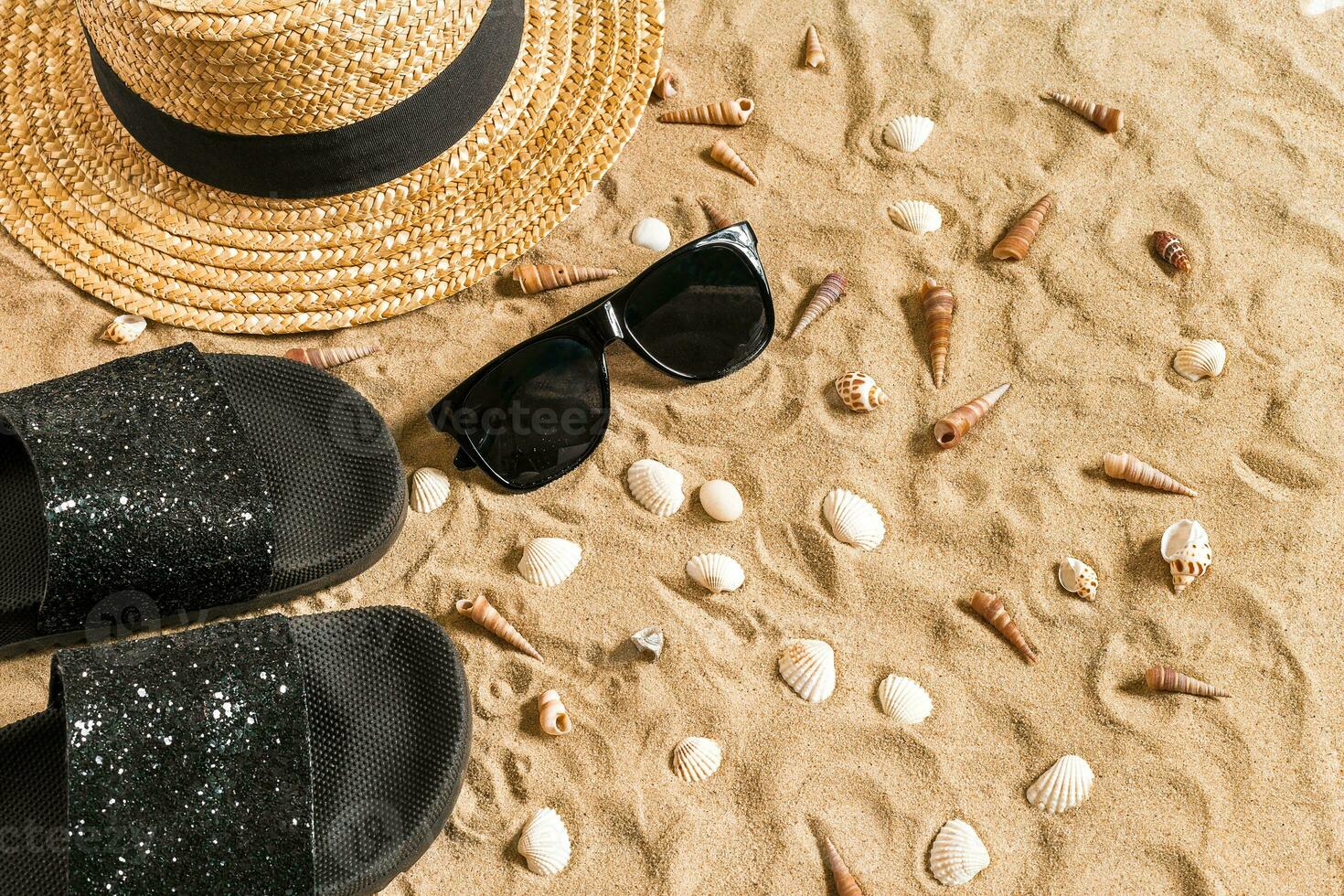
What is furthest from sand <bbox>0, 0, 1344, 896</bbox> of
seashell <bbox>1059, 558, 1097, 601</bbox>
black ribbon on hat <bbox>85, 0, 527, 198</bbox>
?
black ribbon on hat <bbox>85, 0, 527, 198</bbox>

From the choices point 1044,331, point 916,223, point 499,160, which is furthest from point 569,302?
point 1044,331

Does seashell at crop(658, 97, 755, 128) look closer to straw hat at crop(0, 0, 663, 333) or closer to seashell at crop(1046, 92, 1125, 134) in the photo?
straw hat at crop(0, 0, 663, 333)

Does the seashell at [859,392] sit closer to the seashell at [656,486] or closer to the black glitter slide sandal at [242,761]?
the seashell at [656,486]

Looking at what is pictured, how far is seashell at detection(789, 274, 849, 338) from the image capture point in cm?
203

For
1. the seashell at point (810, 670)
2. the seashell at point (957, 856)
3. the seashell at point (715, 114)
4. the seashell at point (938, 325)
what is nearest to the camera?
the seashell at point (957, 856)

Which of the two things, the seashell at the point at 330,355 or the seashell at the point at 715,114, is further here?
the seashell at the point at 715,114

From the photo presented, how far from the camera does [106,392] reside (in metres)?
1.75

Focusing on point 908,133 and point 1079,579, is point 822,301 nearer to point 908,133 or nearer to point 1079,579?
point 908,133

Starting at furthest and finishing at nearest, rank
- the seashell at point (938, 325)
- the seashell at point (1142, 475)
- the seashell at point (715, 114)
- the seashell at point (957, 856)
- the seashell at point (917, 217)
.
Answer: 1. the seashell at point (715, 114)
2. the seashell at point (917, 217)
3. the seashell at point (938, 325)
4. the seashell at point (1142, 475)
5. the seashell at point (957, 856)

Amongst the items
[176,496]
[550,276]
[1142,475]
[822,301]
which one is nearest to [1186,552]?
[1142,475]

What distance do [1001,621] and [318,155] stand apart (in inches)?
54.6

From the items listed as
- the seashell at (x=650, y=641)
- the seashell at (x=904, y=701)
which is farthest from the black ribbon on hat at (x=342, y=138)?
the seashell at (x=904, y=701)

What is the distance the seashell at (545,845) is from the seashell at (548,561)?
1.26 feet

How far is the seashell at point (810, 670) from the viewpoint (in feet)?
5.77
